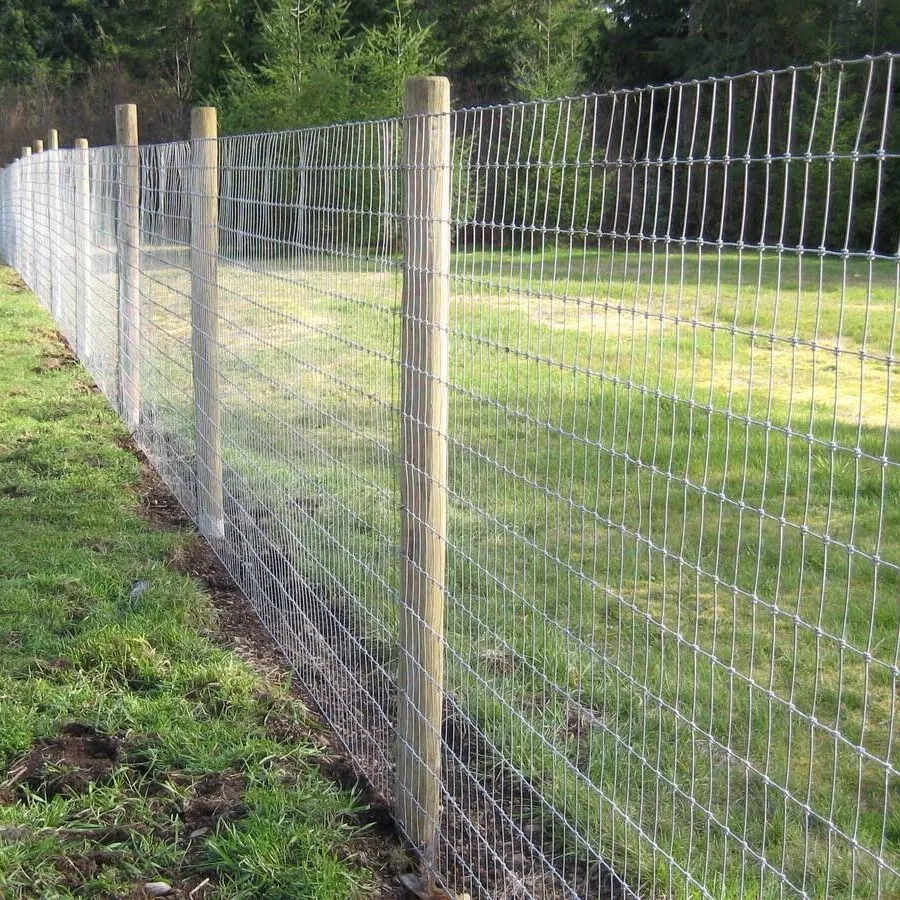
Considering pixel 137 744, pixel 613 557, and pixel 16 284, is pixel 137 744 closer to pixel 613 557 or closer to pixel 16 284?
pixel 613 557

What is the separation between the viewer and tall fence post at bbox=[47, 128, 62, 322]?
1268cm

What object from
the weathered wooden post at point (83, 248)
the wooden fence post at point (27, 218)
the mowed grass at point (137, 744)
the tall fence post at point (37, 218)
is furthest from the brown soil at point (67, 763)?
the wooden fence post at point (27, 218)

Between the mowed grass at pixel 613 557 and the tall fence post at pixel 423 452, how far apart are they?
95mm

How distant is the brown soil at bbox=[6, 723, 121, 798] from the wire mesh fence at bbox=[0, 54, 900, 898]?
0.78 metres

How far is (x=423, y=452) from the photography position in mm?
3402

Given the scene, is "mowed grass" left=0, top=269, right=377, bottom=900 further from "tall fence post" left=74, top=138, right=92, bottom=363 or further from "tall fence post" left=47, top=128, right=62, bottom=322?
"tall fence post" left=47, top=128, right=62, bottom=322

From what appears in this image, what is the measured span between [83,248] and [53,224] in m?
3.03

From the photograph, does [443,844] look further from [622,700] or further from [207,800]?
[622,700]

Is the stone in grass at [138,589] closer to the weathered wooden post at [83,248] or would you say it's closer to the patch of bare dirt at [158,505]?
the patch of bare dirt at [158,505]

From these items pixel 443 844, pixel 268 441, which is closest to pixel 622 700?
pixel 443 844

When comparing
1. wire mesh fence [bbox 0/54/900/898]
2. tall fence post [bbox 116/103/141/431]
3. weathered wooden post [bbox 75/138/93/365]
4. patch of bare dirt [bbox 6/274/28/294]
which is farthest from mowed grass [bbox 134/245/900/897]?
patch of bare dirt [bbox 6/274/28/294]

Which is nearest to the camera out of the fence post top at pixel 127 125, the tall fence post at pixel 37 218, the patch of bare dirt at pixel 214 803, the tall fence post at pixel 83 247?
the patch of bare dirt at pixel 214 803

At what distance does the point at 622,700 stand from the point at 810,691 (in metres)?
0.68

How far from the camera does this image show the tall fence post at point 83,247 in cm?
1030
